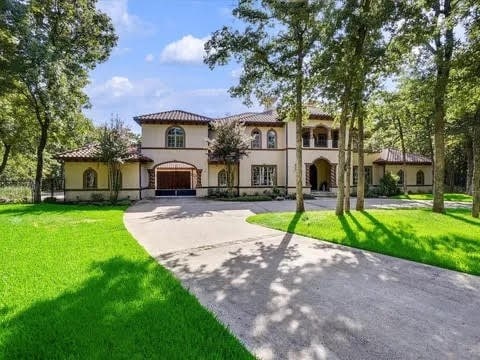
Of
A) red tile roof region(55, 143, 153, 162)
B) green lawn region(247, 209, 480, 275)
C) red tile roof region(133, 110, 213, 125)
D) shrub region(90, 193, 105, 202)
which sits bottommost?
green lawn region(247, 209, 480, 275)

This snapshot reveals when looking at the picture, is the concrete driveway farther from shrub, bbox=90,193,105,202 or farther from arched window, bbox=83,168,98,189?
arched window, bbox=83,168,98,189

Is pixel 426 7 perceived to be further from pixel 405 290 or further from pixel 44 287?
pixel 44 287

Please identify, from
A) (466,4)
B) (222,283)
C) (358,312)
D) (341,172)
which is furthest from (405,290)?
(466,4)

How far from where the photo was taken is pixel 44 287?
4984mm

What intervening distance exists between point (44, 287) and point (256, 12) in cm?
1292

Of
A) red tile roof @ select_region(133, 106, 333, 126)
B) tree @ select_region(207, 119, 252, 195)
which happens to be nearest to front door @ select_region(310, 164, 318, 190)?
red tile roof @ select_region(133, 106, 333, 126)

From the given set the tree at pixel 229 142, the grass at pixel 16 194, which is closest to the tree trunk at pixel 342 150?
the tree at pixel 229 142

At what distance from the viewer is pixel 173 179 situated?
35.9 metres

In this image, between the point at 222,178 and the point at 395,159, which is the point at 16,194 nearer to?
the point at 222,178

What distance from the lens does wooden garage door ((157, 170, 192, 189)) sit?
35.7 m

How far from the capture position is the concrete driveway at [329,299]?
138 inches

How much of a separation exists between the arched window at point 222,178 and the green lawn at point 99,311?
64.8 feet

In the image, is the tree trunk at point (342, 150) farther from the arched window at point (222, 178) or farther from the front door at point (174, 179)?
the front door at point (174, 179)

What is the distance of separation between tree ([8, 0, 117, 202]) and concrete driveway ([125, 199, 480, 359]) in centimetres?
1137
